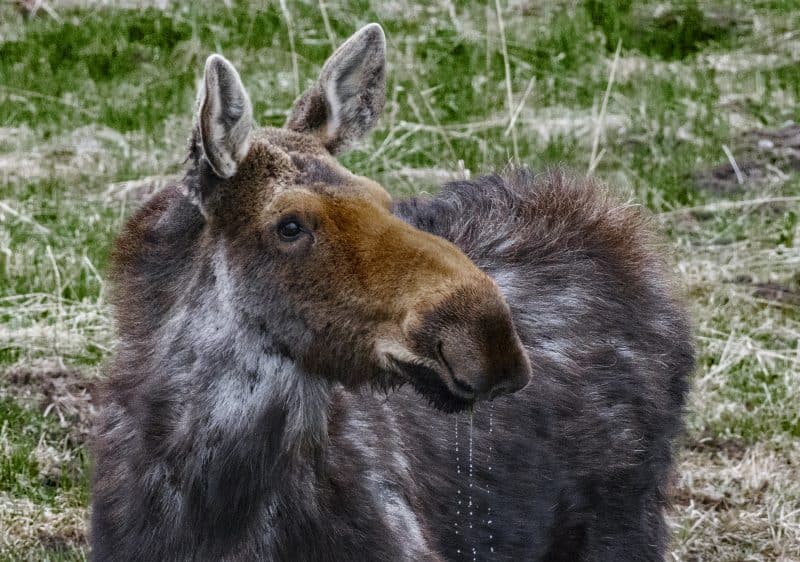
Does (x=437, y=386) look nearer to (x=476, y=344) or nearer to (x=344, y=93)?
(x=476, y=344)

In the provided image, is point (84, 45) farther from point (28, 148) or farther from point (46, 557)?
point (46, 557)

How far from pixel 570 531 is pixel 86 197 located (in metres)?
4.75

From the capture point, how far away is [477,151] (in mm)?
9602

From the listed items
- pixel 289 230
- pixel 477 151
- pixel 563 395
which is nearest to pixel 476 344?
pixel 289 230

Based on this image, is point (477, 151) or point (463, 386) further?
point (477, 151)

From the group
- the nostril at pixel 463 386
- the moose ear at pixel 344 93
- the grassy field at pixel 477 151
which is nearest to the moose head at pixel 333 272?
the nostril at pixel 463 386

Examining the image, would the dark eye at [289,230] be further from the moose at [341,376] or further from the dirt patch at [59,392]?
the dirt patch at [59,392]

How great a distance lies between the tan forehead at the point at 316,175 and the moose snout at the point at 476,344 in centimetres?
55

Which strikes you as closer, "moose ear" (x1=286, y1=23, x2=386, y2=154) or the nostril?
the nostril

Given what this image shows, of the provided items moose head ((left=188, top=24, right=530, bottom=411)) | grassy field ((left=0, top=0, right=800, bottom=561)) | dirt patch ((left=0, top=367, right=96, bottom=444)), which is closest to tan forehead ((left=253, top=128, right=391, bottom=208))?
moose head ((left=188, top=24, right=530, bottom=411))

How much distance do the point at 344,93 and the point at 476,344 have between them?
1.19m

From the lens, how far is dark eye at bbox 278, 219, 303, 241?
4316 mm

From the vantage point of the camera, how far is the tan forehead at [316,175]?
4367 mm

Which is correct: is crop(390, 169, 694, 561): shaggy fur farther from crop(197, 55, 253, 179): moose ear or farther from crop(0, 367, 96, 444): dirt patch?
crop(0, 367, 96, 444): dirt patch
